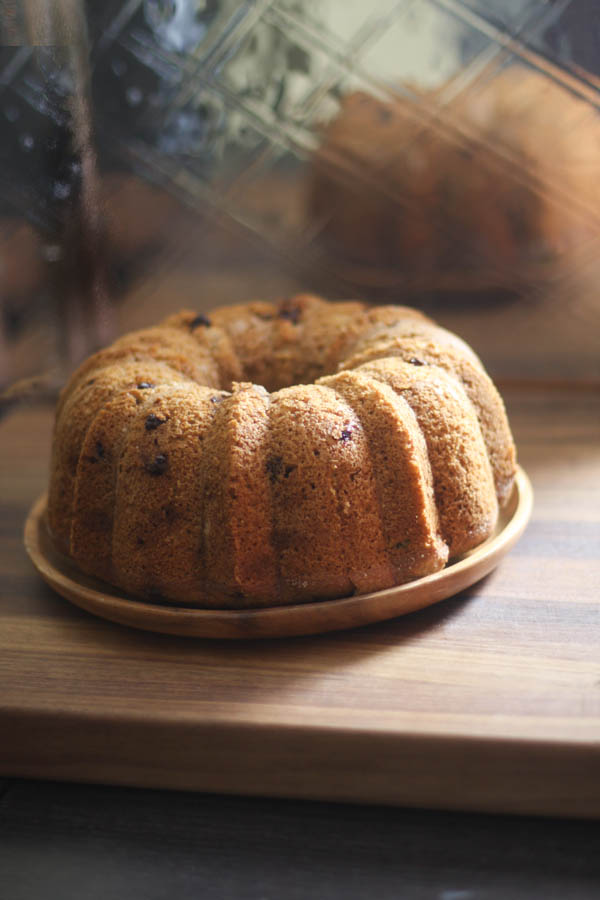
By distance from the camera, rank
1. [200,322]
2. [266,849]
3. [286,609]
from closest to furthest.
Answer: [266,849] → [286,609] → [200,322]

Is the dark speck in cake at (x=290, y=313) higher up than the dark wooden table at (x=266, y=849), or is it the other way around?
the dark speck in cake at (x=290, y=313)

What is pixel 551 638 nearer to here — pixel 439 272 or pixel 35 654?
pixel 35 654

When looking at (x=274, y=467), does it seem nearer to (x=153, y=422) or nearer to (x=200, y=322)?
(x=153, y=422)

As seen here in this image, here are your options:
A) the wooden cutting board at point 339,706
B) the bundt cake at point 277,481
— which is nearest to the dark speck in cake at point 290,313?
the bundt cake at point 277,481

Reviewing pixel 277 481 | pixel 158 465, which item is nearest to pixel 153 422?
pixel 158 465

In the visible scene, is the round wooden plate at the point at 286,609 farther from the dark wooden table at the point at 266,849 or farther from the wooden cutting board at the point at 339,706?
the dark wooden table at the point at 266,849

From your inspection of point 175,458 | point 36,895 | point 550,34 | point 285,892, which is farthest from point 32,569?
point 550,34
